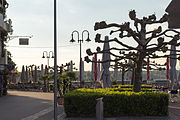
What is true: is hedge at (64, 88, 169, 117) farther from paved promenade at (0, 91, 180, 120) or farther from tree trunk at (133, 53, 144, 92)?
tree trunk at (133, 53, 144, 92)

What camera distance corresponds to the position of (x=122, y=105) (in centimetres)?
1288

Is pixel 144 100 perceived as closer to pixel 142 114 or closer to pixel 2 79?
pixel 142 114

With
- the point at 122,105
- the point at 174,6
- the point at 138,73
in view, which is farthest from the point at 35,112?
the point at 174,6

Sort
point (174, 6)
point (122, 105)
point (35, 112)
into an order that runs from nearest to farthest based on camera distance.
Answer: point (174, 6) → point (122, 105) → point (35, 112)

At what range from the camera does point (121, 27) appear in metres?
14.9

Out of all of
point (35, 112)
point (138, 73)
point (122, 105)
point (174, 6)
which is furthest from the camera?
point (35, 112)

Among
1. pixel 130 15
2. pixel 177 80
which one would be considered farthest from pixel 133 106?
pixel 177 80

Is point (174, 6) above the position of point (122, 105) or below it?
above

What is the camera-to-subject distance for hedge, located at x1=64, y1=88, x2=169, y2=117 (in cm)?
1274

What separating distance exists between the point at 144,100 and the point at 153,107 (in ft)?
1.89

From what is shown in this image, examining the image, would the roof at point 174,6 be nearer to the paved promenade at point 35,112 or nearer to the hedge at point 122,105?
the paved promenade at point 35,112

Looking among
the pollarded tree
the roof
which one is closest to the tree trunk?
the pollarded tree

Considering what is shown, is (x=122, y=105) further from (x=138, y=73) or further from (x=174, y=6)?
(x=174, y=6)

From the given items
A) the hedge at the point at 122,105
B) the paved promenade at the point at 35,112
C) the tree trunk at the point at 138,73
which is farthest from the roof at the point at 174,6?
the tree trunk at the point at 138,73
